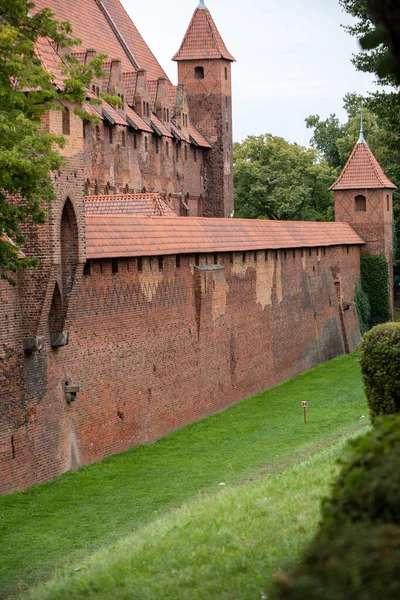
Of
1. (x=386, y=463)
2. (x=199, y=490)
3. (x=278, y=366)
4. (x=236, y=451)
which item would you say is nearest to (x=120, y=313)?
(x=236, y=451)

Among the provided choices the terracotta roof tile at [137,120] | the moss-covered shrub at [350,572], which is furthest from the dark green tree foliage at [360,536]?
the terracotta roof tile at [137,120]

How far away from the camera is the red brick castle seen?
1561 centimetres

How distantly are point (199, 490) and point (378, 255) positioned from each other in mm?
23376

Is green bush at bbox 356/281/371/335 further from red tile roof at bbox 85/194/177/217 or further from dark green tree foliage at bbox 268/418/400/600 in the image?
dark green tree foliage at bbox 268/418/400/600

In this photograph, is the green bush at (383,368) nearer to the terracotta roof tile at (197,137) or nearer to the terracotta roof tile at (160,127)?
the terracotta roof tile at (160,127)

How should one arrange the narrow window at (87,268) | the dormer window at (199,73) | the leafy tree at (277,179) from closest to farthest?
the narrow window at (87,268) → the dormer window at (199,73) → the leafy tree at (277,179)

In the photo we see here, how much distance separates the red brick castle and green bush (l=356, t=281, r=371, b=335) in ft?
1.98

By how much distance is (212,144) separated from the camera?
1741 inches

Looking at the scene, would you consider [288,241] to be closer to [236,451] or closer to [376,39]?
[236,451]

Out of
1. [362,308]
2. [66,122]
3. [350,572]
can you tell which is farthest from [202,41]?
[350,572]

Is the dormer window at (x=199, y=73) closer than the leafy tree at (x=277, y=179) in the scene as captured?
Yes

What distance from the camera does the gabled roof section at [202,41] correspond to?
140 feet

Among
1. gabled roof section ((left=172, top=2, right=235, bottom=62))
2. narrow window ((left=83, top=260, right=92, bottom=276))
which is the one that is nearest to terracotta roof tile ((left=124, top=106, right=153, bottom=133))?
gabled roof section ((left=172, top=2, right=235, bottom=62))

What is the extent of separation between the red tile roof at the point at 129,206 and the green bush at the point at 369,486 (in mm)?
19922
